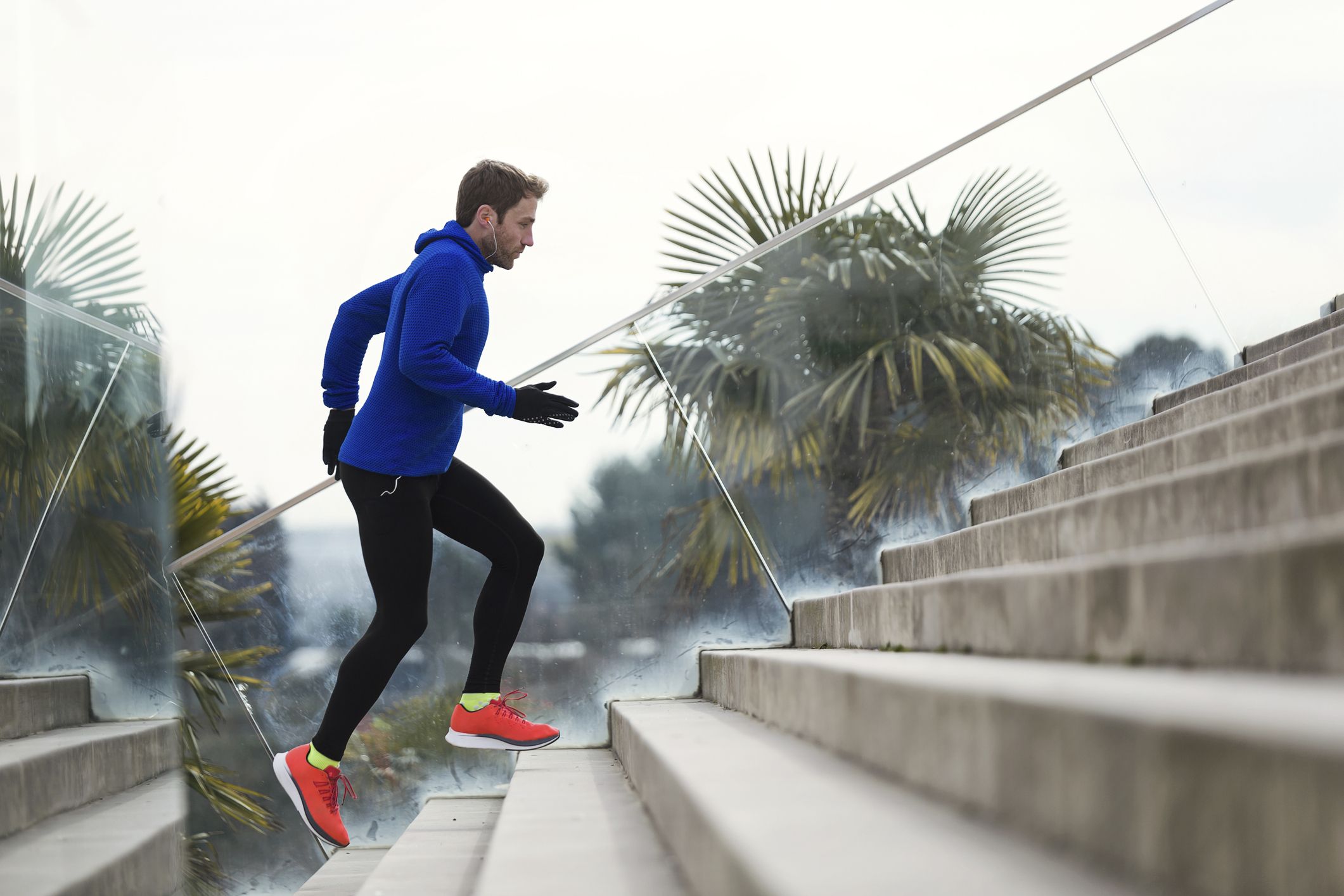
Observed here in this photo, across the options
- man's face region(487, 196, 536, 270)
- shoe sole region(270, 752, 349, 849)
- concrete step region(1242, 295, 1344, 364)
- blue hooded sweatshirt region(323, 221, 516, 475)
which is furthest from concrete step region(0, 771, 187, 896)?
concrete step region(1242, 295, 1344, 364)

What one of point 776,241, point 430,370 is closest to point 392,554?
point 430,370

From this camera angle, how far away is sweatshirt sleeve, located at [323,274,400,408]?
2.67 metres

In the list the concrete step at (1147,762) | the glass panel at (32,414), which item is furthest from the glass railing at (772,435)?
the concrete step at (1147,762)

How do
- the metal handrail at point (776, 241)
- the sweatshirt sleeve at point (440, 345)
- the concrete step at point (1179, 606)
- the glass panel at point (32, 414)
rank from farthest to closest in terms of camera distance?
the metal handrail at point (776, 241)
the sweatshirt sleeve at point (440, 345)
the glass panel at point (32, 414)
the concrete step at point (1179, 606)

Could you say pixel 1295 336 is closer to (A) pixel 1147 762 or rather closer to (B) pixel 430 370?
(B) pixel 430 370

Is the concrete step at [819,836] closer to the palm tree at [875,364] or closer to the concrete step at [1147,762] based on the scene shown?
the concrete step at [1147,762]

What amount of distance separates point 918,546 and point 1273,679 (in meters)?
1.80

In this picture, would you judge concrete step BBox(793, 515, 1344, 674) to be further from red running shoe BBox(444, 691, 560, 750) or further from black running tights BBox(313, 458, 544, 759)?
red running shoe BBox(444, 691, 560, 750)

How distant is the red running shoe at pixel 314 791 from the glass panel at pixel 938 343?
130cm

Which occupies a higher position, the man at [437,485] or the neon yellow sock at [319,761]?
the man at [437,485]

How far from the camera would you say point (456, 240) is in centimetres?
234

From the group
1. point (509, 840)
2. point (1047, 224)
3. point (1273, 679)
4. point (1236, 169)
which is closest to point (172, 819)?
point (509, 840)

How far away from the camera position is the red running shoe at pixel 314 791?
227cm

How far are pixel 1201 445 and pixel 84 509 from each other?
2.23m
